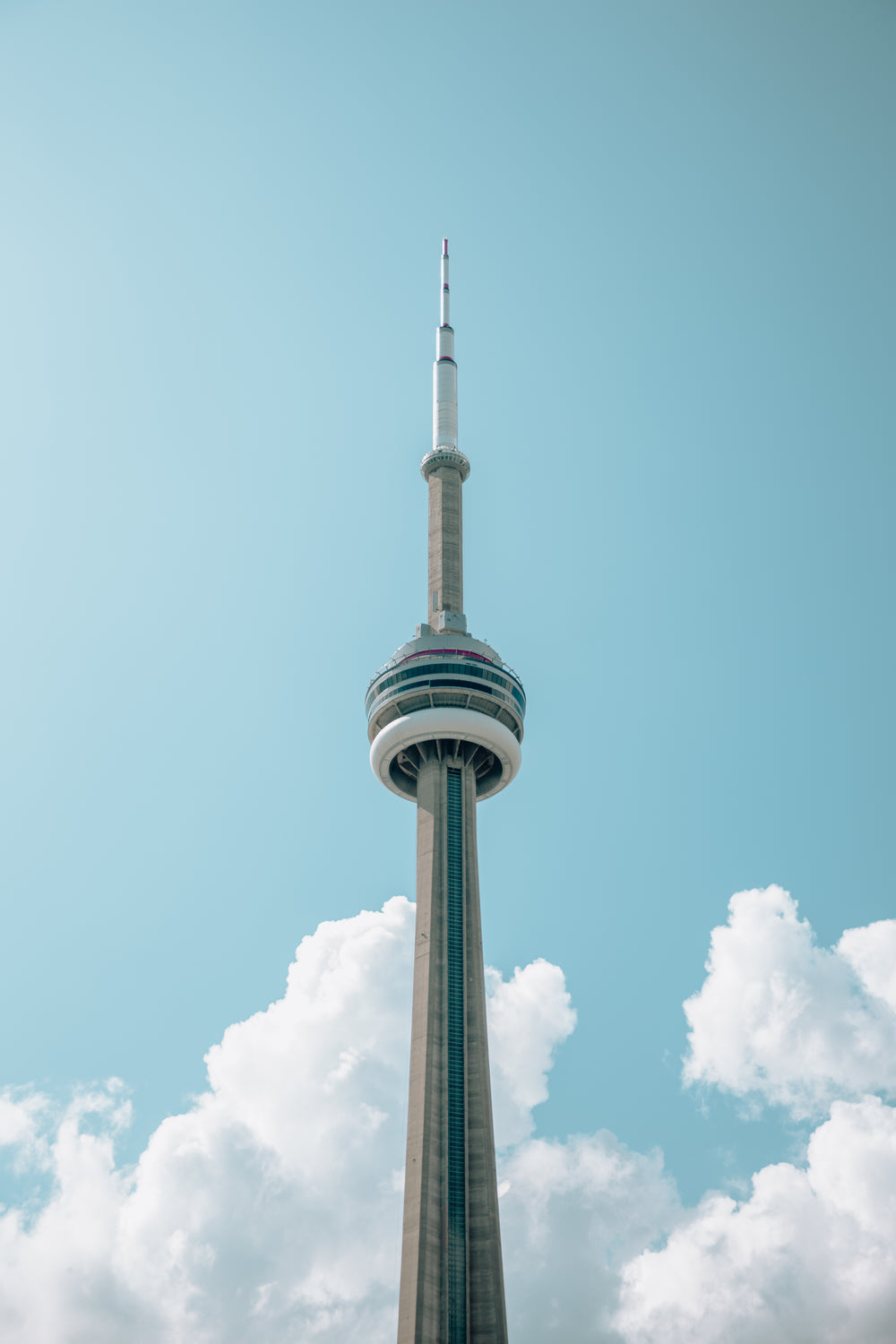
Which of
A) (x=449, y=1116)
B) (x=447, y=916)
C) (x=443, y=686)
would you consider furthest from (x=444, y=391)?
(x=449, y=1116)

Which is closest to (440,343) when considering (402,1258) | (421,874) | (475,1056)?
(421,874)

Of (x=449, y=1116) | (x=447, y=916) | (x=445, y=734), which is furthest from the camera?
(x=445, y=734)

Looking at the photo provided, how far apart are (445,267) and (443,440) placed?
86.4ft

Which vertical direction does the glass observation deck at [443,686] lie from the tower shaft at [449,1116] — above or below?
above

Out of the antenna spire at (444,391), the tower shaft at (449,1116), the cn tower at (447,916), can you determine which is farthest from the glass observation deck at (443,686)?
the antenna spire at (444,391)

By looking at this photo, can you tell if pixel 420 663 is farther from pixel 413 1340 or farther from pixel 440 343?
pixel 413 1340

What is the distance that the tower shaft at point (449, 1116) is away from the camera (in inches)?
3452

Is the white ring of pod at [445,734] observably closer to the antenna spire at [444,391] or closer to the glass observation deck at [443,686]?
the glass observation deck at [443,686]

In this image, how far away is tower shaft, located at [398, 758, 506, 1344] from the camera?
87.7 m

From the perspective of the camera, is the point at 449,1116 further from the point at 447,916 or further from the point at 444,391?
the point at 444,391

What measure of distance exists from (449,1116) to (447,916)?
53.3 feet

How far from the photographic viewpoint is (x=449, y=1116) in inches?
3703

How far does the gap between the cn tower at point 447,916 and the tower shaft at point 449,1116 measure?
0.31ft

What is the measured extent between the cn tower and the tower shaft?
10cm
